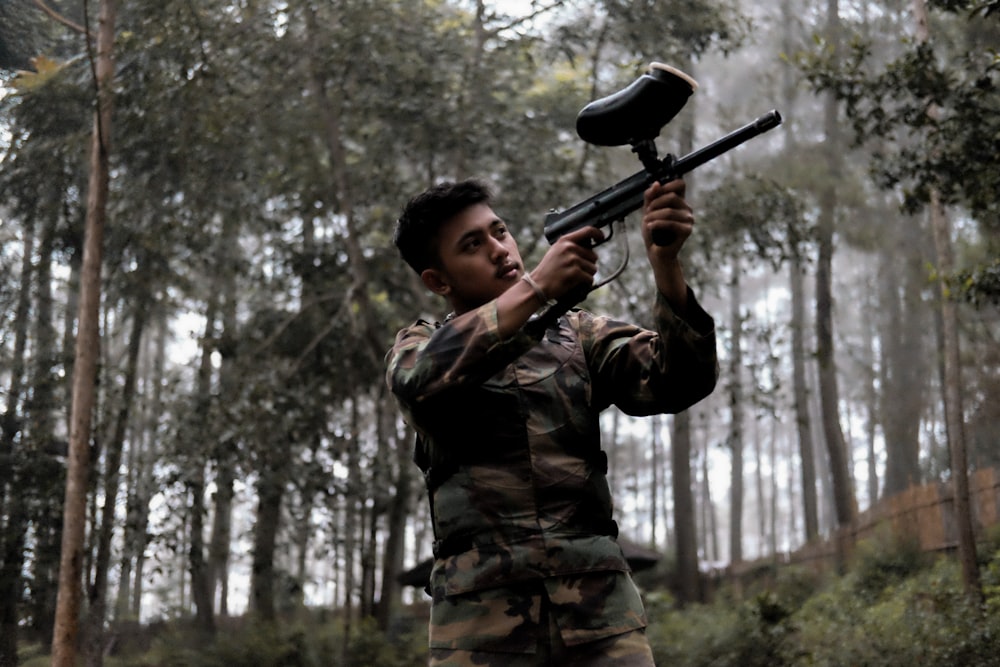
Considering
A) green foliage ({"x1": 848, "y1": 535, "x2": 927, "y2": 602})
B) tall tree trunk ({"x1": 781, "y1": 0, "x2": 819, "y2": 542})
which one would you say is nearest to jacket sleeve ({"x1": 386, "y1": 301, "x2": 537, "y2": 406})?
green foliage ({"x1": 848, "y1": 535, "x2": 927, "y2": 602})

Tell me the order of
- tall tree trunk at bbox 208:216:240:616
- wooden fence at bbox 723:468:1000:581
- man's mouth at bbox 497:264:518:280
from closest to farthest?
1. man's mouth at bbox 497:264:518:280
2. tall tree trunk at bbox 208:216:240:616
3. wooden fence at bbox 723:468:1000:581

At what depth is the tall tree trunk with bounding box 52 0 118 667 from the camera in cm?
877

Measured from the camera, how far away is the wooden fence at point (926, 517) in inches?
538

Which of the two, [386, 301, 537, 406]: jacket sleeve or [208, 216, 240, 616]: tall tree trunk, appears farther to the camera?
[208, 216, 240, 616]: tall tree trunk

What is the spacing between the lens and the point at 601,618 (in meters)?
2.20

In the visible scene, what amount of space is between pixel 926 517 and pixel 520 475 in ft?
46.7

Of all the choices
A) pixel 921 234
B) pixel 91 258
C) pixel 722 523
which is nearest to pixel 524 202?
pixel 91 258

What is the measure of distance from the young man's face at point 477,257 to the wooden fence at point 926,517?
1104 cm

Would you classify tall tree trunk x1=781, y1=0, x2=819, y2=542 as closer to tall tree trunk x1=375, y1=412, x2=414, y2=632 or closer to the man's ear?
tall tree trunk x1=375, y1=412, x2=414, y2=632

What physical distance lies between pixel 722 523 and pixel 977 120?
2665 inches

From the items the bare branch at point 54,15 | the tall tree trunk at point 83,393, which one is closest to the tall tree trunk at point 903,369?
the tall tree trunk at point 83,393

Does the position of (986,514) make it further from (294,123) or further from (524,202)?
(294,123)

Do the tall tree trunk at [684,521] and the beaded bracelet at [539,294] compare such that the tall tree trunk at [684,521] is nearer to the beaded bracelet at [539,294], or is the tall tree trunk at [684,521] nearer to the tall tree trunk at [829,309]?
the tall tree trunk at [829,309]

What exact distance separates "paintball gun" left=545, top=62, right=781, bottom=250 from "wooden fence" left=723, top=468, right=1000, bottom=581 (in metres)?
11.2
